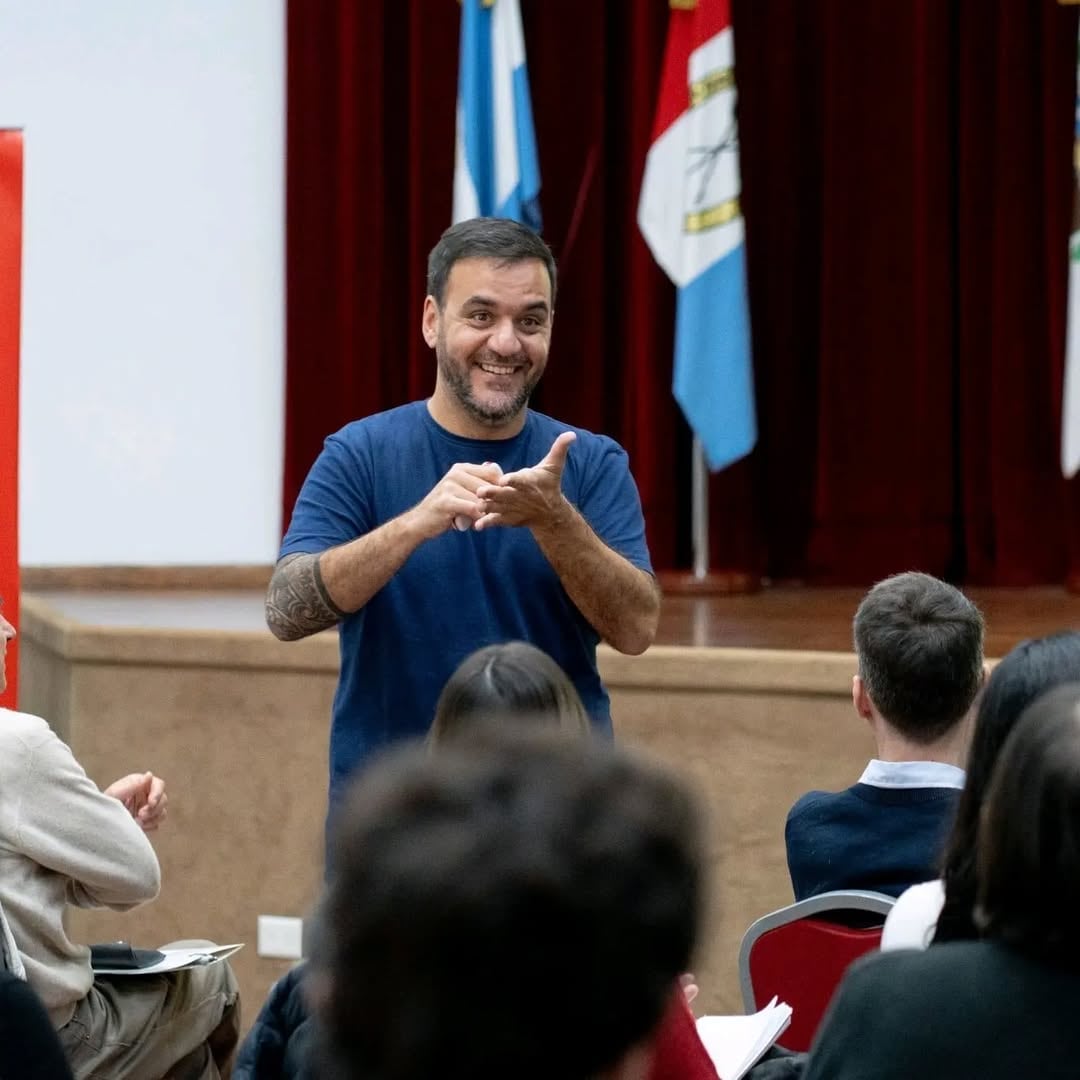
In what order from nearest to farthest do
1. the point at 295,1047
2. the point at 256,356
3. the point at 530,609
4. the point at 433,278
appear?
1. the point at 295,1047
2. the point at 530,609
3. the point at 433,278
4. the point at 256,356

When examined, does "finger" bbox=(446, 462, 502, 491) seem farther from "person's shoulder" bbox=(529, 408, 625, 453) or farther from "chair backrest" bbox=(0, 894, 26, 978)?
"chair backrest" bbox=(0, 894, 26, 978)

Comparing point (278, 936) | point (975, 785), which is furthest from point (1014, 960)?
point (278, 936)

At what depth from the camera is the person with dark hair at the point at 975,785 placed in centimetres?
140

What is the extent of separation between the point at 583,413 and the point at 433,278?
3.16 m

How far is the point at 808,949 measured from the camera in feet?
6.68

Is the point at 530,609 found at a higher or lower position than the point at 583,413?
lower

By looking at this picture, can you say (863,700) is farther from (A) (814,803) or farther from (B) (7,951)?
(B) (7,951)

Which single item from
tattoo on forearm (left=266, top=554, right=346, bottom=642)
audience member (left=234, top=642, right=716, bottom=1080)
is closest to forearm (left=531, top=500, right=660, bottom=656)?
tattoo on forearm (left=266, top=554, right=346, bottom=642)

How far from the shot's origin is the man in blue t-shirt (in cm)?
227

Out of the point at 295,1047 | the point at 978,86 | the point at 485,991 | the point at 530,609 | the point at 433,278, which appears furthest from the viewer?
the point at 978,86

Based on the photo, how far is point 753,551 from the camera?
5.66m

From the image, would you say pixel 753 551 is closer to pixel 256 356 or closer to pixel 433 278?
pixel 256 356

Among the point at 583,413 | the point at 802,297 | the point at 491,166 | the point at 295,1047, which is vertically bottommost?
the point at 295,1047

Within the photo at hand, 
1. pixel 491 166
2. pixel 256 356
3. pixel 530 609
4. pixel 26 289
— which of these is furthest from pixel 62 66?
pixel 530 609
